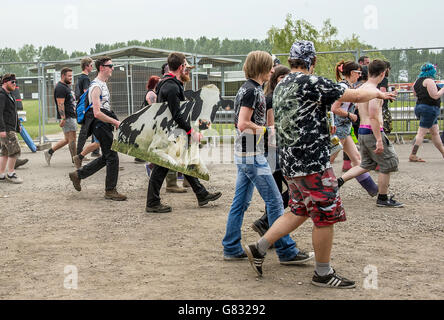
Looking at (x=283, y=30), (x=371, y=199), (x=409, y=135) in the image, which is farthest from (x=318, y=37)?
(x=371, y=199)

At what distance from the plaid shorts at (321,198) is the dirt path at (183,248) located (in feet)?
1.99

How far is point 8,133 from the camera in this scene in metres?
10.1

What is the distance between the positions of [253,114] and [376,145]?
9.21ft

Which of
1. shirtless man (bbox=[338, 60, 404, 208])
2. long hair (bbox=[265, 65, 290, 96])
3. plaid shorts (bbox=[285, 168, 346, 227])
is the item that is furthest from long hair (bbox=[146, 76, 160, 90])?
plaid shorts (bbox=[285, 168, 346, 227])

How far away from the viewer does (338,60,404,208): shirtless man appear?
23.2 feet

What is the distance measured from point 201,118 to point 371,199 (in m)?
2.74

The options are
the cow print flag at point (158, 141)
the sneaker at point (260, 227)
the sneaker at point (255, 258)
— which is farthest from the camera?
the cow print flag at point (158, 141)

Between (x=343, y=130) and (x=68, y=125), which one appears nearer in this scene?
(x=343, y=130)

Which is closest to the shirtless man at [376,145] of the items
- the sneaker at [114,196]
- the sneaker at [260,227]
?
the sneaker at [260,227]

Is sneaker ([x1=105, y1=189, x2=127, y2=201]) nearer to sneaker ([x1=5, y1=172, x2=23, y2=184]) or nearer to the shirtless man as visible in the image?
sneaker ([x1=5, y1=172, x2=23, y2=184])

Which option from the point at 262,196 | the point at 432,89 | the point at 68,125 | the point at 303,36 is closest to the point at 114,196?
the point at 262,196

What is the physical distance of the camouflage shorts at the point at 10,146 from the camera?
1004 cm

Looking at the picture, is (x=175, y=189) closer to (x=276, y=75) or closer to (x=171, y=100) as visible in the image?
(x=171, y=100)

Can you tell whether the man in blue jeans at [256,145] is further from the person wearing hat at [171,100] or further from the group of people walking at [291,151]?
the person wearing hat at [171,100]
